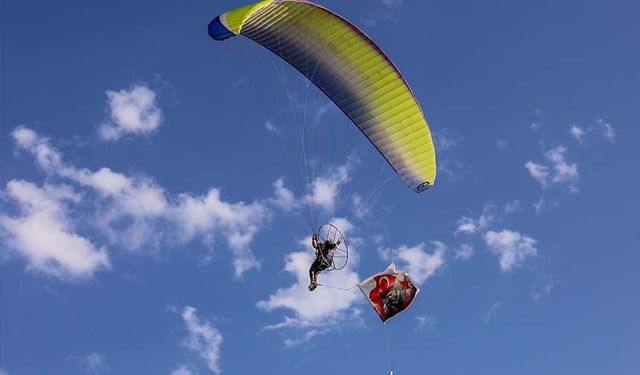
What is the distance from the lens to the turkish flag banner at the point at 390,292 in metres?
23.2

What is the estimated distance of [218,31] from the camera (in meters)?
21.9

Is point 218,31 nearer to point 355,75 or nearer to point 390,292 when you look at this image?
point 355,75

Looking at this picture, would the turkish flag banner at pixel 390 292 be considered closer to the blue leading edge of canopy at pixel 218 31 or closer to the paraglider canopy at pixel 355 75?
the paraglider canopy at pixel 355 75

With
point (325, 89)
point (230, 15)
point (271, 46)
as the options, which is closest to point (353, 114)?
point (325, 89)

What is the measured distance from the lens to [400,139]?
2548 centimetres

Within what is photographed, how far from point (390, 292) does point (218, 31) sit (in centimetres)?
907

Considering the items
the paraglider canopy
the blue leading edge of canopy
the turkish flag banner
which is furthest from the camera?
the paraglider canopy

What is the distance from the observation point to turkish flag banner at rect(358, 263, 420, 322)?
23.2 meters

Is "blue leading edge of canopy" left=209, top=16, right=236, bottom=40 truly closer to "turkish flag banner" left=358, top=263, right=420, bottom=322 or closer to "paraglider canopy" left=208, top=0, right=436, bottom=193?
A: "paraglider canopy" left=208, top=0, right=436, bottom=193

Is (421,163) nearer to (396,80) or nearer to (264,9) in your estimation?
(396,80)

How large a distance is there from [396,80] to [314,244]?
5.81 metres

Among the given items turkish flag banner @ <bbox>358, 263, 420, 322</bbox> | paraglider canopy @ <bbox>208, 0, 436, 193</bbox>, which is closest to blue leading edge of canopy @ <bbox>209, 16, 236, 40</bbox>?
paraglider canopy @ <bbox>208, 0, 436, 193</bbox>

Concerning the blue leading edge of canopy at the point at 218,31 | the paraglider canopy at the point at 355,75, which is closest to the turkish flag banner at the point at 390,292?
the paraglider canopy at the point at 355,75

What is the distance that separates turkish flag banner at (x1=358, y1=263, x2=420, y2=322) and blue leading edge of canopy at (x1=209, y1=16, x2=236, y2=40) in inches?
325
